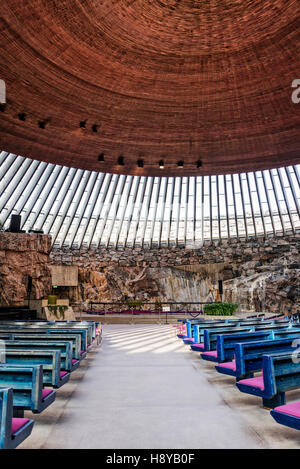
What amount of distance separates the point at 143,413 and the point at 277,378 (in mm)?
1292

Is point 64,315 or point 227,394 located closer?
point 227,394

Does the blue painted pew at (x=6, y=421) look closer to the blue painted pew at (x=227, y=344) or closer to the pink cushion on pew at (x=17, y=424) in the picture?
the pink cushion on pew at (x=17, y=424)

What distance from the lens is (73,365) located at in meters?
4.31

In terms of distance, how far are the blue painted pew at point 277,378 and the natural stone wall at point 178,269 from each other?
54.6 feet

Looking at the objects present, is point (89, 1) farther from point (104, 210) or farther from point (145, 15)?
point (104, 210)

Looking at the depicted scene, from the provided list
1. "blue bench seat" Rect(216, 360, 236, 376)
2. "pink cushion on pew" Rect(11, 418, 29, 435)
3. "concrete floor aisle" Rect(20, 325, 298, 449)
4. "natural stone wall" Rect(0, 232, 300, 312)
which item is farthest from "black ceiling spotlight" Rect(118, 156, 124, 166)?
"natural stone wall" Rect(0, 232, 300, 312)

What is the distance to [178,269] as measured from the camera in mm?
21922

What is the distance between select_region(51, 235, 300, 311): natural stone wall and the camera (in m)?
20.0

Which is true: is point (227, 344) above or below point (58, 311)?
below

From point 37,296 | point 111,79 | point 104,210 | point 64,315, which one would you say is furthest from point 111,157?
point 104,210

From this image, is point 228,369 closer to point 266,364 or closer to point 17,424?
point 266,364

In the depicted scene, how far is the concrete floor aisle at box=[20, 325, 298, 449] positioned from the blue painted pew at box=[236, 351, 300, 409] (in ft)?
0.89

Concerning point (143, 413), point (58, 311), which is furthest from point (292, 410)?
point (58, 311)
